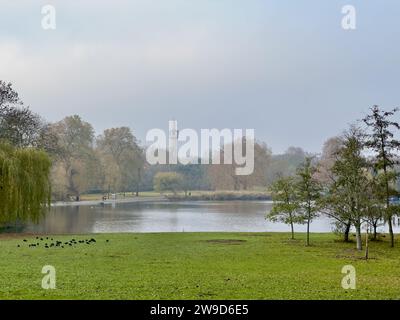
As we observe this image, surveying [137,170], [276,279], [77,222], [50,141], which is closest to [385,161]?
[276,279]

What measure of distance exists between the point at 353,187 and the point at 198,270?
1154cm

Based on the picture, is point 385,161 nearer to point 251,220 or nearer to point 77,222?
point 251,220

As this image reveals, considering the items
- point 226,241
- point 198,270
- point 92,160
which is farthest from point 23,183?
point 92,160

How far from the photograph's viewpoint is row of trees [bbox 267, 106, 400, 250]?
23141 mm

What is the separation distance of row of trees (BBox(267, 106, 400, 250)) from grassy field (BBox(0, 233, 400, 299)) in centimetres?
160

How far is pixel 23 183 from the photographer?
27406 millimetres

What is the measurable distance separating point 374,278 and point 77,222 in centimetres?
3256

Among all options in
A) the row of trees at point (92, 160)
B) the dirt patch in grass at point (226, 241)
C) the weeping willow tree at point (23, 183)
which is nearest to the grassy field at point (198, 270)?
the dirt patch in grass at point (226, 241)

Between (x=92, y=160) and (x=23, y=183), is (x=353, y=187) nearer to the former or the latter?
(x=23, y=183)

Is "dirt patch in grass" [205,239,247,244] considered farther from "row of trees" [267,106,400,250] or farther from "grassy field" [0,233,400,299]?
"row of trees" [267,106,400,250]

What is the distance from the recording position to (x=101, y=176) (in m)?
80.4

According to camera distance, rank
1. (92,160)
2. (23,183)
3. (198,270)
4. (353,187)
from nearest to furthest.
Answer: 1. (198,270)
2. (353,187)
3. (23,183)
4. (92,160)

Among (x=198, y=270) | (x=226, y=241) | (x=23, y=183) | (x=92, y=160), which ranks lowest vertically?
A: (x=226, y=241)

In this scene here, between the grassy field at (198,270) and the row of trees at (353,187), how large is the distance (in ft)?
5.26
